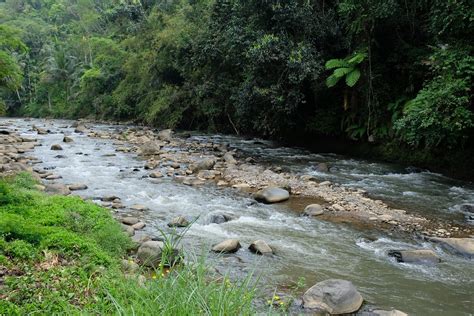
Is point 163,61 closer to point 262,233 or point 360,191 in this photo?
point 360,191

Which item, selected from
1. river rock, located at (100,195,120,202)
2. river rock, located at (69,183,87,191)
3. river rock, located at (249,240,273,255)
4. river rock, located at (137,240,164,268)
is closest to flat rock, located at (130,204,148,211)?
river rock, located at (100,195,120,202)

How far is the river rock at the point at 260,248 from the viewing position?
576 cm

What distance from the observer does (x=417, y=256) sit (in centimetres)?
564

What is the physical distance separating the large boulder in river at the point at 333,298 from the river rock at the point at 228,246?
1.53m

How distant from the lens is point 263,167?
12328 millimetres

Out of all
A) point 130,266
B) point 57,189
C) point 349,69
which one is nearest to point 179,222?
point 130,266

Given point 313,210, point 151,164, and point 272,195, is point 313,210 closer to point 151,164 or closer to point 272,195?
point 272,195

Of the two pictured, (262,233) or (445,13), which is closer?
(262,233)

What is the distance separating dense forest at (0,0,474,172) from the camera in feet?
31.4

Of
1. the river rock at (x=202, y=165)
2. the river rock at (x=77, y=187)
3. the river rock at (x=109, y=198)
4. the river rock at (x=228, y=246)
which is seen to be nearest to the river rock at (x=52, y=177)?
the river rock at (x=77, y=187)

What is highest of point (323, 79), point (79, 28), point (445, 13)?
point (79, 28)

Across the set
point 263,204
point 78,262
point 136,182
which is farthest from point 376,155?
point 78,262

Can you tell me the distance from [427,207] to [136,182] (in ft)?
22.2

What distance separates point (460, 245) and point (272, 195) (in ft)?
12.5
